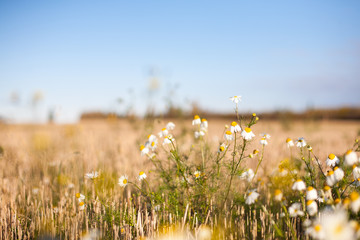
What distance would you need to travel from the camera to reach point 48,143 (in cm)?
743

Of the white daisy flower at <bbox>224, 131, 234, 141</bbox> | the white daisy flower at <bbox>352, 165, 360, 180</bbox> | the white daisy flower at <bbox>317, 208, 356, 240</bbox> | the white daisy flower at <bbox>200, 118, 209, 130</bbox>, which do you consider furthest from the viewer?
the white daisy flower at <bbox>200, 118, 209, 130</bbox>

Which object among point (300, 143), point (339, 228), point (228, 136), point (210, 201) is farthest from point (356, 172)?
point (210, 201)

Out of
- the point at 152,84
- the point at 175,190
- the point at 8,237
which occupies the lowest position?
the point at 8,237

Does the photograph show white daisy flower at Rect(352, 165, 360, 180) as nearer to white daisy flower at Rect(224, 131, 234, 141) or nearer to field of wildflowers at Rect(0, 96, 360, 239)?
field of wildflowers at Rect(0, 96, 360, 239)

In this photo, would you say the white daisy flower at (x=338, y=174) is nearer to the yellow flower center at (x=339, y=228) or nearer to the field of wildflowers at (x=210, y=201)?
the field of wildflowers at (x=210, y=201)

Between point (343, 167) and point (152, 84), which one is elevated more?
point (152, 84)

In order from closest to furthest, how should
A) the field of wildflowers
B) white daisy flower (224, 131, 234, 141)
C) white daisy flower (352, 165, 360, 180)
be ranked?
white daisy flower (352, 165, 360, 180)
the field of wildflowers
white daisy flower (224, 131, 234, 141)

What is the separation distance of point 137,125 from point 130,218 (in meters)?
6.45

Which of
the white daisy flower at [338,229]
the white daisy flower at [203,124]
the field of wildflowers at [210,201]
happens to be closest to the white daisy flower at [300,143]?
the field of wildflowers at [210,201]

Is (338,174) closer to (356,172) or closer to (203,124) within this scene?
(356,172)

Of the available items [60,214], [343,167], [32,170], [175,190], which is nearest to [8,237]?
[60,214]

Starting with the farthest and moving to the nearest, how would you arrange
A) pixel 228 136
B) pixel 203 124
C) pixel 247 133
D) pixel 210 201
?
pixel 203 124 → pixel 210 201 → pixel 228 136 → pixel 247 133

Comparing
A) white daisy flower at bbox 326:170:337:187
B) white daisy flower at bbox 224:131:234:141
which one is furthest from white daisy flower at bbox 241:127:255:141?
white daisy flower at bbox 326:170:337:187

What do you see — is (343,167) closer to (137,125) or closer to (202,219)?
(202,219)
